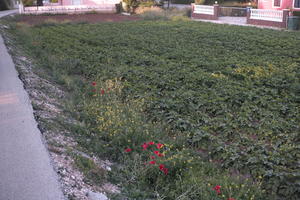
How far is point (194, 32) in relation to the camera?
20125 mm

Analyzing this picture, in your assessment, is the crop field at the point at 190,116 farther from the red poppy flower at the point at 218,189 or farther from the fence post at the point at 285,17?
the fence post at the point at 285,17

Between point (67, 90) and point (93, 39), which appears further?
point (93, 39)

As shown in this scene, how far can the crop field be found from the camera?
5113 millimetres

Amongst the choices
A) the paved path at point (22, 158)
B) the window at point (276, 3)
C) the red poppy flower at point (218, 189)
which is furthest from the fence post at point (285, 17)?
the red poppy flower at point (218, 189)

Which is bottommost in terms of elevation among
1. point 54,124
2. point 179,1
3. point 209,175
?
point 209,175

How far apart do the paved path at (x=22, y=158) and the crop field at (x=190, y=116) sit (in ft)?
2.76

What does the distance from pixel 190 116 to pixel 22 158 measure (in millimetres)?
3616

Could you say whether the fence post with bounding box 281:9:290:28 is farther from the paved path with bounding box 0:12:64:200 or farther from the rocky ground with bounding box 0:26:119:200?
the paved path with bounding box 0:12:64:200

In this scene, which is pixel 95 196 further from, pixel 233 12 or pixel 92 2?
pixel 92 2

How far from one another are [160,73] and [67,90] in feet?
8.58

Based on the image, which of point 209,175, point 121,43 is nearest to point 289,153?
point 209,175

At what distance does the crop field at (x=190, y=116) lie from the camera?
511cm

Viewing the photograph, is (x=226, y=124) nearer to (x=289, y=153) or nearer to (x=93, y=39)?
(x=289, y=153)

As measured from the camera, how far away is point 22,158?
481cm
